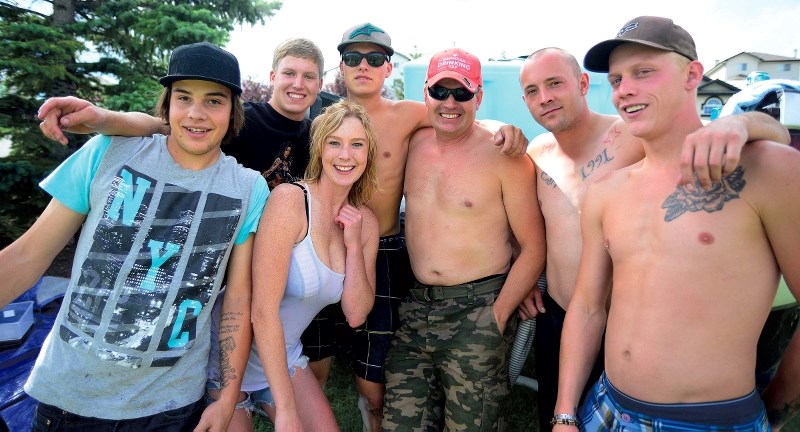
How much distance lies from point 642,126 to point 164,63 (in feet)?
24.4

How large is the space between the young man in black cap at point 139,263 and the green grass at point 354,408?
→ 1.94 meters

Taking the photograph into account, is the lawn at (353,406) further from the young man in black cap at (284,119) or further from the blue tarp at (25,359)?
the young man in black cap at (284,119)

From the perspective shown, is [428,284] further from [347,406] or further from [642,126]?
[347,406]

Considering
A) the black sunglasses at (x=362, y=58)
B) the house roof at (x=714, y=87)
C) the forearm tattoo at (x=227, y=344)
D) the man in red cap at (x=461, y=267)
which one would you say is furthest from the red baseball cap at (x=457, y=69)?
the house roof at (x=714, y=87)

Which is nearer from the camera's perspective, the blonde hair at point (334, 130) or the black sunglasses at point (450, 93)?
the blonde hair at point (334, 130)

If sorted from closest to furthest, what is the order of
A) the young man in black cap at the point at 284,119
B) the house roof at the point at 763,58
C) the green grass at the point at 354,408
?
1. the young man in black cap at the point at 284,119
2. the green grass at the point at 354,408
3. the house roof at the point at 763,58

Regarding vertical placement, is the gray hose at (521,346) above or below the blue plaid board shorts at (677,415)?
below

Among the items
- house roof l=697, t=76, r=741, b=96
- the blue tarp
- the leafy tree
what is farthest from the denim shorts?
house roof l=697, t=76, r=741, b=96

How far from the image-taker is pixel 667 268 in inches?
70.7

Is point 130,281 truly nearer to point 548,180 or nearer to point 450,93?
point 450,93

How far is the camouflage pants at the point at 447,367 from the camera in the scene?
2.82 m

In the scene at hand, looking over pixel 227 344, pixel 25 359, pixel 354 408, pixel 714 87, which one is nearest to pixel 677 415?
pixel 227 344

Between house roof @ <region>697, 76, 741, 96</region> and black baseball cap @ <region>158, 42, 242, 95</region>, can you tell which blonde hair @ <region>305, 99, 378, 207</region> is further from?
house roof @ <region>697, 76, 741, 96</region>

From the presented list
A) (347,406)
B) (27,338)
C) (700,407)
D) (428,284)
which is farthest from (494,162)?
(27,338)
